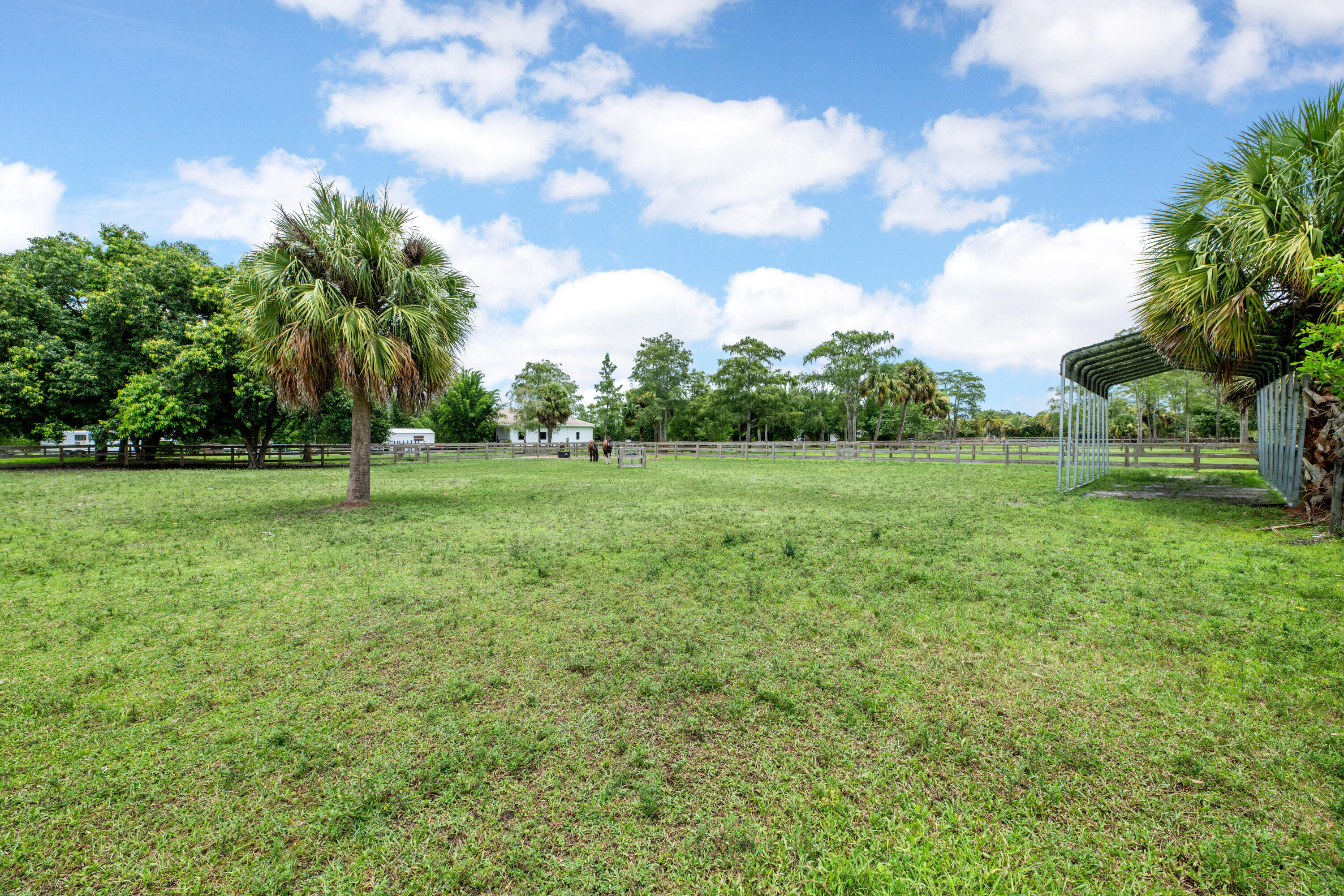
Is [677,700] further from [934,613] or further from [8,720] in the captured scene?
[8,720]

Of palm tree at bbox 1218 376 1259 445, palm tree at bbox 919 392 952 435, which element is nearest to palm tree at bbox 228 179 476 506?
palm tree at bbox 1218 376 1259 445

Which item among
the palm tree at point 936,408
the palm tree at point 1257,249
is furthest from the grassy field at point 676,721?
the palm tree at point 936,408

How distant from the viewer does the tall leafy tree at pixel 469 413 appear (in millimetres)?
54250

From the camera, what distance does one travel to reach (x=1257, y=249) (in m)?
8.50

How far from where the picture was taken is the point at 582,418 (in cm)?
7238

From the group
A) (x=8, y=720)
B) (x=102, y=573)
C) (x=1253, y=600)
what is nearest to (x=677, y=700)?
(x=8, y=720)

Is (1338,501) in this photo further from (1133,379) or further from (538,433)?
(538,433)

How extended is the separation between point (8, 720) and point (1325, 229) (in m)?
14.4

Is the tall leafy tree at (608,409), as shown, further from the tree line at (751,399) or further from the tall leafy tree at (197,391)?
the tall leafy tree at (197,391)

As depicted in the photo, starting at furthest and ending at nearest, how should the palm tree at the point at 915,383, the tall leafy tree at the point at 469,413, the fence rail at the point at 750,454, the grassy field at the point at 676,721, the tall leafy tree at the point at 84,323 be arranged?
1. the tall leafy tree at the point at 469,413
2. the palm tree at the point at 915,383
3. the fence rail at the point at 750,454
4. the tall leafy tree at the point at 84,323
5. the grassy field at the point at 676,721

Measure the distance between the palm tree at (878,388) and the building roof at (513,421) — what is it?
2859 cm

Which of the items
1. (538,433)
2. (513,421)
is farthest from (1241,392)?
(513,421)

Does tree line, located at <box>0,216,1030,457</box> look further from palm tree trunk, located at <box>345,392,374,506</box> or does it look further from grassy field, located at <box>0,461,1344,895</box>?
grassy field, located at <box>0,461,1344,895</box>

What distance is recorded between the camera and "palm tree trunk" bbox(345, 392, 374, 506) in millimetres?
11719
